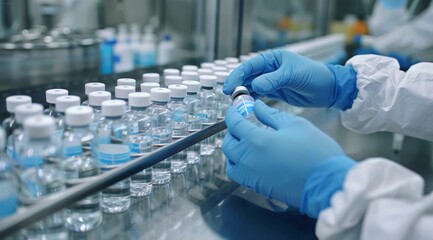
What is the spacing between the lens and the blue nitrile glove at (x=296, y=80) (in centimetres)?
111

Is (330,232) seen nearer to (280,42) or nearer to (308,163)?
(308,163)

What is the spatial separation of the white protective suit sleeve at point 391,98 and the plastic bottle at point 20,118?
955mm

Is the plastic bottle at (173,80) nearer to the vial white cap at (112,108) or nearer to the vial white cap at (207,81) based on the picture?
the vial white cap at (207,81)

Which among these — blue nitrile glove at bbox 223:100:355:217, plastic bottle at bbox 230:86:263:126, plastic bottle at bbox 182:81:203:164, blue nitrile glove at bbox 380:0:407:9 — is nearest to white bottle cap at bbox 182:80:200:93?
plastic bottle at bbox 182:81:203:164

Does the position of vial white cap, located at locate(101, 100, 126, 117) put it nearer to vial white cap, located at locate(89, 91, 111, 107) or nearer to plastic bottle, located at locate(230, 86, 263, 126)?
vial white cap, located at locate(89, 91, 111, 107)

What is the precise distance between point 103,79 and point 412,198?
3.54ft

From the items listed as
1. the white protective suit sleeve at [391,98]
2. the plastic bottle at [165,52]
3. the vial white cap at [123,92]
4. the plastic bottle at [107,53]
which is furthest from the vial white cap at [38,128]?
the plastic bottle at [165,52]

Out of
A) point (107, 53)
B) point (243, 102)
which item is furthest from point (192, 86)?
point (107, 53)

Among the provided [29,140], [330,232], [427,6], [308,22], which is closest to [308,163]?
[330,232]

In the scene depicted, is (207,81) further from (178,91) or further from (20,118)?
(20,118)

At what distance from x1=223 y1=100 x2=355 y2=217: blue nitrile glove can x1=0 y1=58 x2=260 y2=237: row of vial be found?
0.76 feet

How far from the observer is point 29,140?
26.1 inches

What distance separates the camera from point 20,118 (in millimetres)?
707

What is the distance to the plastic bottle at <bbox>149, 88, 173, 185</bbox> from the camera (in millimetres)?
962
